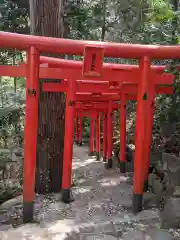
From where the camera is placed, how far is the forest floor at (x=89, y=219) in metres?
4.11

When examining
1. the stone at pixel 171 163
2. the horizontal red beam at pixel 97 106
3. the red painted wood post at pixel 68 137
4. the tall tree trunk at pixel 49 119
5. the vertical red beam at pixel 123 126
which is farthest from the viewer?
the horizontal red beam at pixel 97 106

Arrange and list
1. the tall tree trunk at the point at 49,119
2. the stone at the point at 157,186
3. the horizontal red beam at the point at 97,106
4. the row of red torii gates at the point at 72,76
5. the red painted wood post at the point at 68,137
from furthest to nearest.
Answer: the horizontal red beam at the point at 97,106 → the tall tree trunk at the point at 49,119 → the stone at the point at 157,186 → the red painted wood post at the point at 68,137 → the row of red torii gates at the point at 72,76

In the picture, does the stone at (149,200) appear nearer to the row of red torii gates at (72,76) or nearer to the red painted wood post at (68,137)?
the row of red torii gates at (72,76)

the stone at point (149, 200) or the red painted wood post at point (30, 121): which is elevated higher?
the red painted wood post at point (30, 121)

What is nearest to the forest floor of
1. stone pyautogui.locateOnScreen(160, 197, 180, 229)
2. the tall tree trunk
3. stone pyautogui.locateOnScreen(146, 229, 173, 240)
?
stone pyautogui.locateOnScreen(146, 229, 173, 240)

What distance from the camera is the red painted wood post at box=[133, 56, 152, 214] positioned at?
4738 mm

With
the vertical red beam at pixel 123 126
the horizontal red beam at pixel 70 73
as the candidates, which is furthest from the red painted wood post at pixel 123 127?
the horizontal red beam at pixel 70 73

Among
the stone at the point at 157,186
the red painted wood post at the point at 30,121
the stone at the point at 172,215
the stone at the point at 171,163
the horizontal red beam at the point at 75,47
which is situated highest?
the horizontal red beam at the point at 75,47

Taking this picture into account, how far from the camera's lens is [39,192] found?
6.17 meters

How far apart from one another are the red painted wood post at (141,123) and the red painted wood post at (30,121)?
162 cm

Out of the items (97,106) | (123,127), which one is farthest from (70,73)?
(97,106)

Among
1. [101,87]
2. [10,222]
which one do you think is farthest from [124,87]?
[10,222]

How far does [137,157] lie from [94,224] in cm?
124

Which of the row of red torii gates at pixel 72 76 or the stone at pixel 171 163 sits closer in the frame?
the row of red torii gates at pixel 72 76
